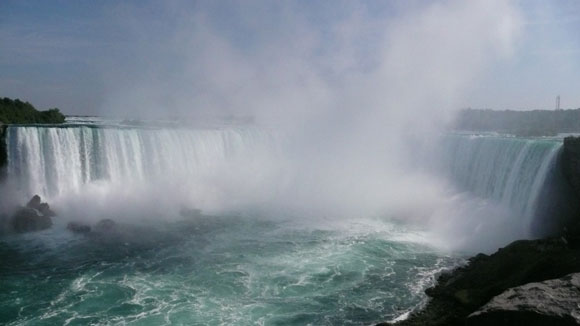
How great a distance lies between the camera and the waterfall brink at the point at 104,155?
56.5 ft

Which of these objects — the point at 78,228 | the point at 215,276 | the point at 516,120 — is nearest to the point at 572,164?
the point at 215,276

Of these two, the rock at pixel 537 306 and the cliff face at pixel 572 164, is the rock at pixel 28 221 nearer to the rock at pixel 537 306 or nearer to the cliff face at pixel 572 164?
the rock at pixel 537 306

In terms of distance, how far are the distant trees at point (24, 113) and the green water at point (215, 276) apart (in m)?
19.2

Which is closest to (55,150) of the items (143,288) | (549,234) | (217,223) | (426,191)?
(217,223)

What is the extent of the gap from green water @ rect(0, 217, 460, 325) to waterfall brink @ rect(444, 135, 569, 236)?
3.60 meters

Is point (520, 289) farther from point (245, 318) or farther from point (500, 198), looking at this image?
point (500, 198)

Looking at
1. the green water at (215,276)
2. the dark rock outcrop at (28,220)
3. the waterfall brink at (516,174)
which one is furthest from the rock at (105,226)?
the waterfall brink at (516,174)

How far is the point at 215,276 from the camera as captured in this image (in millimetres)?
11492

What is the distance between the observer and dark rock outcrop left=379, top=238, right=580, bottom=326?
28.7 feet

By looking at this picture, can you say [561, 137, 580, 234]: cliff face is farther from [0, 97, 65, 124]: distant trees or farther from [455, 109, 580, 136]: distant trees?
[0, 97, 65, 124]: distant trees

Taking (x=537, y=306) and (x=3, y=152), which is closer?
(x=537, y=306)

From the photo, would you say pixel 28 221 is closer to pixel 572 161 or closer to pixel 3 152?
pixel 3 152

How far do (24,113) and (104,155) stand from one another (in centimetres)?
1775

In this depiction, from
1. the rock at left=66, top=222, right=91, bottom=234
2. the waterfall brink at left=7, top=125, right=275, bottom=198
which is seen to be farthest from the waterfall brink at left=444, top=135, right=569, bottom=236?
the rock at left=66, top=222, right=91, bottom=234
